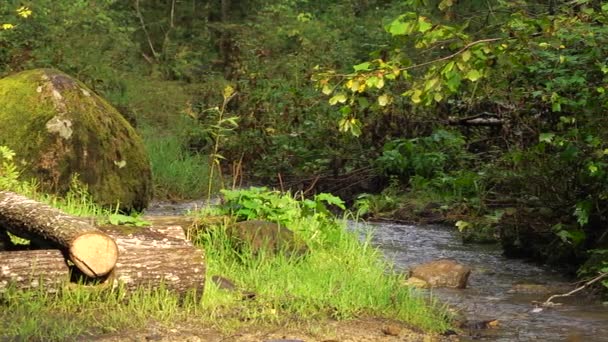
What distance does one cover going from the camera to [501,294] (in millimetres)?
8578

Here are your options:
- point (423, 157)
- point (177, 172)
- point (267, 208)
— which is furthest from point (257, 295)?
point (423, 157)

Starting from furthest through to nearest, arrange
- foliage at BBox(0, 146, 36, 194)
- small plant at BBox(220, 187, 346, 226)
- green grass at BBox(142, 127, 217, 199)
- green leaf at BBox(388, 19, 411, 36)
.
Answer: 1. green grass at BBox(142, 127, 217, 199)
2. foliage at BBox(0, 146, 36, 194)
3. small plant at BBox(220, 187, 346, 226)
4. green leaf at BBox(388, 19, 411, 36)

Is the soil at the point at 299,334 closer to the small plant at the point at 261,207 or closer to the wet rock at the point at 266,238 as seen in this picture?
the wet rock at the point at 266,238

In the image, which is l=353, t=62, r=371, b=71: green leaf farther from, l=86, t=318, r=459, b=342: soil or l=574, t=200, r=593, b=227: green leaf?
l=574, t=200, r=593, b=227: green leaf

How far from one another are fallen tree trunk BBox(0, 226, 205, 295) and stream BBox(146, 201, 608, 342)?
1853mm

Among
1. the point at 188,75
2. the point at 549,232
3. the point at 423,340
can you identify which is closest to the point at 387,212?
the point at 549,232

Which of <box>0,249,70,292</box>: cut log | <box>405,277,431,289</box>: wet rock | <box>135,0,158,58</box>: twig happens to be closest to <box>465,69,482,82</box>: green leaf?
<box>405,277,431,289</box>: wet rock

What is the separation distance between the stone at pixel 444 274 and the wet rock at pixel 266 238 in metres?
1.22

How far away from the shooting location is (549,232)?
9977 millimetres

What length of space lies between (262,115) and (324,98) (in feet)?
3.65

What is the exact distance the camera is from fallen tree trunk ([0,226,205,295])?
6.32 m

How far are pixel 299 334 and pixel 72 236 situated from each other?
5.11ft

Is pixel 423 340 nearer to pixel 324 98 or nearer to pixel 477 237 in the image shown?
pixel 477 237

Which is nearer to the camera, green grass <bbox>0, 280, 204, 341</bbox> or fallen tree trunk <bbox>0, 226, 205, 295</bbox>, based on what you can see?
green grass <bbox>0, 280, 204, 341</bbox>
